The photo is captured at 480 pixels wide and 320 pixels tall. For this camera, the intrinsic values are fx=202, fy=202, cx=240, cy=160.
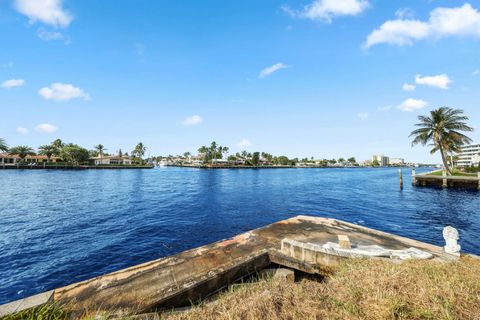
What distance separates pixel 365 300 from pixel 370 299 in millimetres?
78

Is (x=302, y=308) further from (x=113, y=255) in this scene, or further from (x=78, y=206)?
(x=78, y=206)

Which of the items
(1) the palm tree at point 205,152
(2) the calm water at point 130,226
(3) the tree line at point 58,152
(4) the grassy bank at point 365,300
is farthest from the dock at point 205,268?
(1) the palm tree at point 205,152

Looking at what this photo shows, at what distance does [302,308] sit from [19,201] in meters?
33.3

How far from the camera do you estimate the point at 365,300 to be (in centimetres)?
324

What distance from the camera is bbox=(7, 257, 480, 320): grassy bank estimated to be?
9.64 feet

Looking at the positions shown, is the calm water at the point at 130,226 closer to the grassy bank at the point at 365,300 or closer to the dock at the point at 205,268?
the dock at the point at 205,268

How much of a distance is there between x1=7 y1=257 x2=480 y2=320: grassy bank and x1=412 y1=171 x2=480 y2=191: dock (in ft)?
131

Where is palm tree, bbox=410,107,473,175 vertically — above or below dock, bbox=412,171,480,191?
above

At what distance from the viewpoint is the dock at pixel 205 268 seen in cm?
454

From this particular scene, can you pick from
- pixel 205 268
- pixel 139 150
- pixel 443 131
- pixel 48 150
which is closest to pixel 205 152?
pixel 139 150

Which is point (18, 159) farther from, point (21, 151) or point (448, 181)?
point (448, 181)

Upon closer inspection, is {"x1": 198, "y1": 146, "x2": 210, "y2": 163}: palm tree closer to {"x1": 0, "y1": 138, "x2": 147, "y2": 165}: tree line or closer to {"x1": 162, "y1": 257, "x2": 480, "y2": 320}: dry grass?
{"x1": 0, "y1": 138, "x2": 147, "y2": 165}: tree line

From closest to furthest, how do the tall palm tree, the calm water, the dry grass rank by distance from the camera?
the dry grass
the calm water
the tall palm tree

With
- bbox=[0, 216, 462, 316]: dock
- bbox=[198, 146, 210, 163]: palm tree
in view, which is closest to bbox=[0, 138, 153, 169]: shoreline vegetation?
bbox=[198, 146, 210, 163]: palm tree
